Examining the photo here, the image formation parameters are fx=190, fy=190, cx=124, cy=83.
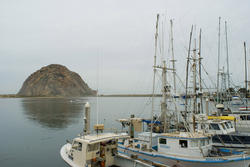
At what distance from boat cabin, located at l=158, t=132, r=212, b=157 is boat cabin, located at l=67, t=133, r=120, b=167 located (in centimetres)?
453

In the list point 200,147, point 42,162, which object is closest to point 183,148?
point 200,147

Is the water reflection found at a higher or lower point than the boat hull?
lower

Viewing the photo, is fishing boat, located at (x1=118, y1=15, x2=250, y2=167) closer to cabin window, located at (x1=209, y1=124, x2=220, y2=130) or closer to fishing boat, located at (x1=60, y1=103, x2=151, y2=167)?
fishing boat, located at (x1=60, y1=103, x2=151, y2=167)

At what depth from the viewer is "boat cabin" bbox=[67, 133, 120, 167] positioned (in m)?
13.3

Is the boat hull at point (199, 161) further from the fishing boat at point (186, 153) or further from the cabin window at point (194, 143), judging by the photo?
the cabin window at point (194, 143)

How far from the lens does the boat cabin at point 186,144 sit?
15.4 m

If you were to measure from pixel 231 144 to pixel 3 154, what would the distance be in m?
27.4

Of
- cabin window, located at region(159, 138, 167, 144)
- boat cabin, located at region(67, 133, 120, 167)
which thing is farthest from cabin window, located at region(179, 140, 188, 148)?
boat cabin, located at region(67, 133, 120, 167)

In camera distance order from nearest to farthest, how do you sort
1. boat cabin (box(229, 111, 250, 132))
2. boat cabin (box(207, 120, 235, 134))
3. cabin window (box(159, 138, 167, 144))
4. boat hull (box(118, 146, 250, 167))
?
1. boat hull (box(118, 146, 250, 167))
2. cabin window (box(159, 138, 167, 144))
3. boat cabin (box(207, 120, 235, 134))
4. boat cabin (box(229, 111, 250, 132))

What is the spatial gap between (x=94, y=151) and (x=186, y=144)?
751 centimetres

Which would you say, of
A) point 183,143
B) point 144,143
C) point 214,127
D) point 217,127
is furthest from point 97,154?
point 217,127

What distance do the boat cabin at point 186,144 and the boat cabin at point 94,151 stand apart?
4.53m

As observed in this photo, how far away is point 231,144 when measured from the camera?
21266mm

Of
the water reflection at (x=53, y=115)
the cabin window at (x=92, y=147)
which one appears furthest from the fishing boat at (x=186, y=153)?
the water reflection at (x=53, y=115)
